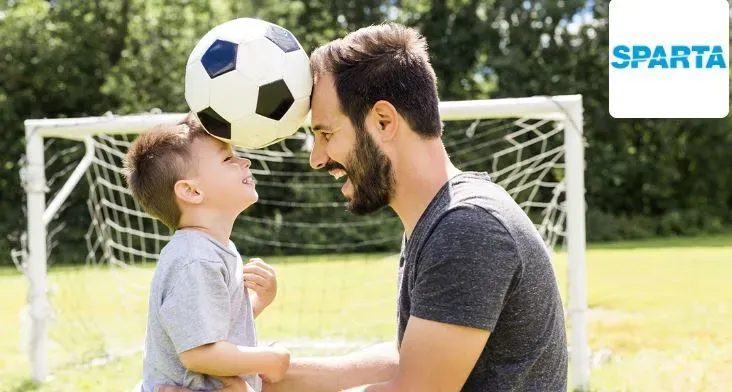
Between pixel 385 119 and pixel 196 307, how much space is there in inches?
25.5

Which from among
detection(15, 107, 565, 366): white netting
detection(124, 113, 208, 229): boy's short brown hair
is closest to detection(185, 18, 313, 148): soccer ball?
detection(124, 113, 208, 229): boy's short brown hair

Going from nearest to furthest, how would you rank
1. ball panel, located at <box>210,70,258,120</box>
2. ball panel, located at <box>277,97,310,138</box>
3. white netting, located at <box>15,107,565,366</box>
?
ball panel, located at <box>277,97,310,138</box>
ball panel, located at <box>210,70,258,120</box>
white netting, located at <box>15,107,565,366</box>

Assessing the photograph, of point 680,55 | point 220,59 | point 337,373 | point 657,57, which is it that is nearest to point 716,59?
point 680,55

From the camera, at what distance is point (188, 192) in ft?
7.87

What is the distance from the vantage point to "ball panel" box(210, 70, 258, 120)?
261 centimetres

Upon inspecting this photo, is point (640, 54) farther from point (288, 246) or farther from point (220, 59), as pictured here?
point (288, 246)

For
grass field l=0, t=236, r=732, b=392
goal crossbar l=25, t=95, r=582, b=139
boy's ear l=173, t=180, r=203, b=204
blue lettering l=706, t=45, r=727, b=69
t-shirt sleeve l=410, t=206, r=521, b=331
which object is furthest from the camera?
blue lettering l=706, t=45, r=727, b=69

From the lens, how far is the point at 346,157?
2.21m

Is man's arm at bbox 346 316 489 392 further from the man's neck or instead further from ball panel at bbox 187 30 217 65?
ball panel at bbox 187 30 217 65

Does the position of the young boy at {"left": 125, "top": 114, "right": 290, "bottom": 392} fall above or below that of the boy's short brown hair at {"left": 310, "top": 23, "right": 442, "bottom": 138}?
below

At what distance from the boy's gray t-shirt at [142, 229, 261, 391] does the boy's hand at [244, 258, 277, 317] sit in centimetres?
7

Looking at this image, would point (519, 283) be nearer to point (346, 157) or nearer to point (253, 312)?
point (346, 157)

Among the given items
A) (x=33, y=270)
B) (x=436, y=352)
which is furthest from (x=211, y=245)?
(x=33, y=270)

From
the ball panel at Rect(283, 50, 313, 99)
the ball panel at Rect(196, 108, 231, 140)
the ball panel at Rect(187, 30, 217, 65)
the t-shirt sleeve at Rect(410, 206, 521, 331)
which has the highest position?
the ball panel at Rect(187, 30, 217, 65)
